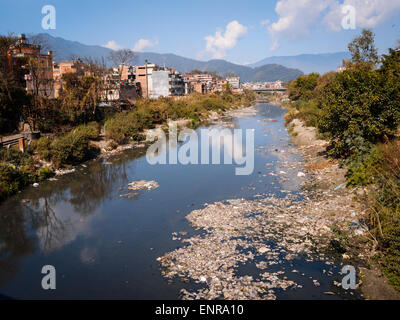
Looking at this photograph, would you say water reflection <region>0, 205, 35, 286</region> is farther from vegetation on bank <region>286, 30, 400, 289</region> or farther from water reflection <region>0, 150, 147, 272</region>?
vegetation on bank <region>286, 30, 400, 289</region>

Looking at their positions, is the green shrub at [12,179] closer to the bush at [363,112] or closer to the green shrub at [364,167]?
the green shrub at [364,167]

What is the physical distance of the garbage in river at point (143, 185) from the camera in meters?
14.3

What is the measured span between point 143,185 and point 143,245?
235 inches

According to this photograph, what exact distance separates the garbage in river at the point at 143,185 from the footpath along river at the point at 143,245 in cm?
33

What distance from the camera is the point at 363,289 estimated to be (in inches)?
257

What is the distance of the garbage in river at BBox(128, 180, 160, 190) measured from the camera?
14344 millimetres

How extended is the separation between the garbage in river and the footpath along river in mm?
331

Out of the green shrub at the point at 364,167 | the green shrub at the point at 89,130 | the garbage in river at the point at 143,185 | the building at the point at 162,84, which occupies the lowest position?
the garbage in river at the point at 143,185

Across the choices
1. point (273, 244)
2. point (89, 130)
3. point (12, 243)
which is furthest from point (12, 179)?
point (273, 244)

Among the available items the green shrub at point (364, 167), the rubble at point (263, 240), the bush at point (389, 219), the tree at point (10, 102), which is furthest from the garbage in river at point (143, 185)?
the tree at point (10, 102)

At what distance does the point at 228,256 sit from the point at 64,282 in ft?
12.8
